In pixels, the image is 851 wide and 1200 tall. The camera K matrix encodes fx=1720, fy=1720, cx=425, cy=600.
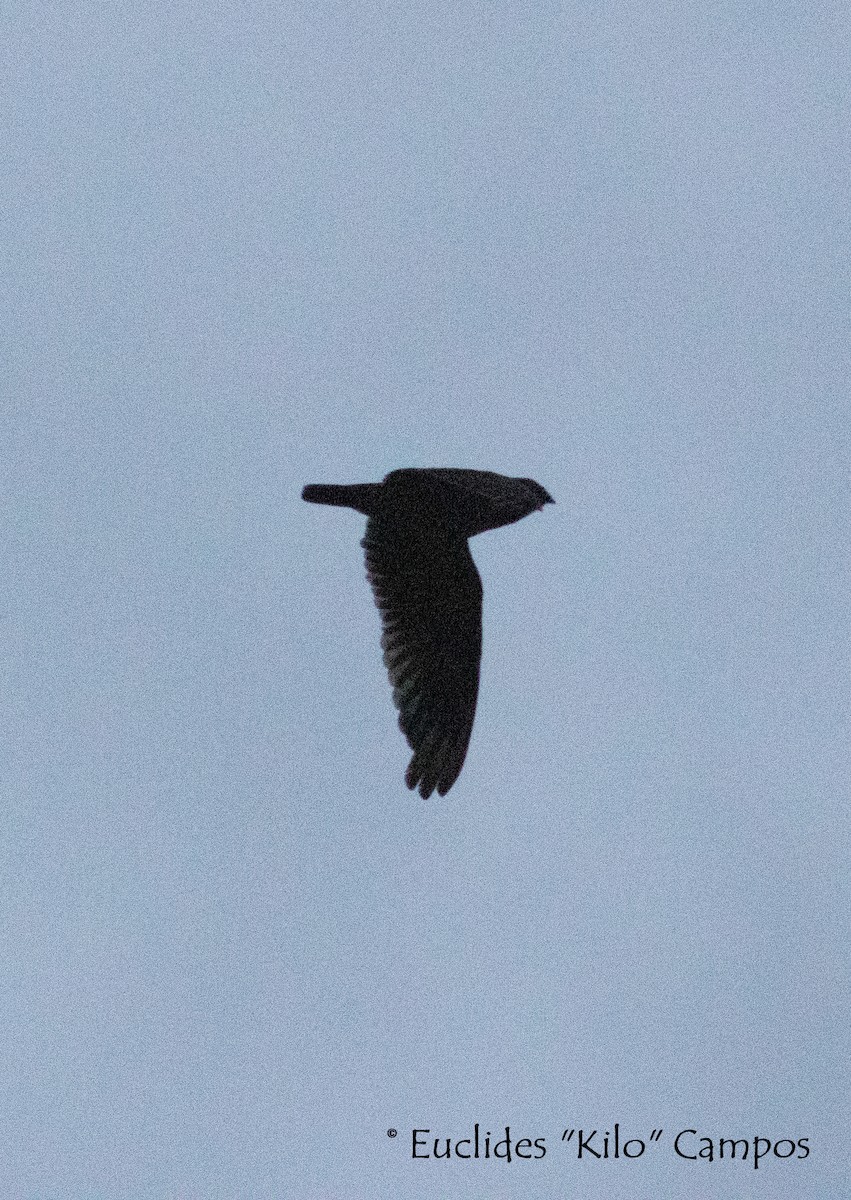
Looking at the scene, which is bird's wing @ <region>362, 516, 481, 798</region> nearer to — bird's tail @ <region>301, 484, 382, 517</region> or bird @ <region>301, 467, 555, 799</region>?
bird @ <region>301, 467, 555, 799</region>

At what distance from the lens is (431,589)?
13172 mm

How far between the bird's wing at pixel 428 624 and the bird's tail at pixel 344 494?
0.94 feet

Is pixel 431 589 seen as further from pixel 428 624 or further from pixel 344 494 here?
pixel 344 494

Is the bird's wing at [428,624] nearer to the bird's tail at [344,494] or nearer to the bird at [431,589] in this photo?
the bird at [431,589]

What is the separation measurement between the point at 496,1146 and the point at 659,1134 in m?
1.25

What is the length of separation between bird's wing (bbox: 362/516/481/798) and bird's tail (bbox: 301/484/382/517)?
286mm

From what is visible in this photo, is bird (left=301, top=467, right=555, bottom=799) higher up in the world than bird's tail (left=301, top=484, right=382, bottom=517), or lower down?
lower down

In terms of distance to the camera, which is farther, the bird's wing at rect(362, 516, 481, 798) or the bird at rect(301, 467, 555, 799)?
the bird's wing at rect(362, 516, 481, 798)

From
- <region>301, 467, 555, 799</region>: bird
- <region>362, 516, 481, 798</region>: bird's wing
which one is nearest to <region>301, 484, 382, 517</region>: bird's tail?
<region>301, 467, 555, 799</region>: bird

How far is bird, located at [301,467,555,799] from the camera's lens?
499 inches

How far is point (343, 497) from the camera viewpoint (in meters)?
12.8

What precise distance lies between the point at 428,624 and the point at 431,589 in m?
0.28

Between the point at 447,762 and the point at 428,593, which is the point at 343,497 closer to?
the point at 428,593

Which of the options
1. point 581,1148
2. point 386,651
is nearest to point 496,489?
point 386,651
